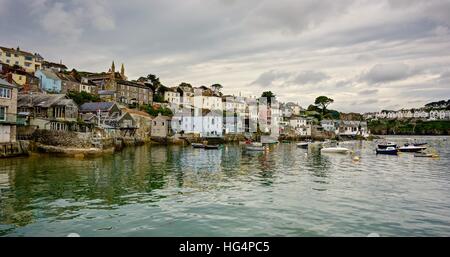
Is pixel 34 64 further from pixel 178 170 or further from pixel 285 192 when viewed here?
pixel 285 192

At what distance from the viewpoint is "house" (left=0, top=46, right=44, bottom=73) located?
9631cm

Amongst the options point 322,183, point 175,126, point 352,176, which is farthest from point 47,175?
point 175,126

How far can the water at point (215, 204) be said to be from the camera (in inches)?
593

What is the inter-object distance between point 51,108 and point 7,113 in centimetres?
1837

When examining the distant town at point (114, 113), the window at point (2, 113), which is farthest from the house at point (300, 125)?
the window at point (2, 113)

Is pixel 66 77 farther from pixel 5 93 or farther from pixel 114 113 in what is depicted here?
pixel 5 93

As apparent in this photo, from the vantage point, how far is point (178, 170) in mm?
34938

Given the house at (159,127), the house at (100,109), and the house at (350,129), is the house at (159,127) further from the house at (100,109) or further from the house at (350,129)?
the house at (350,129)

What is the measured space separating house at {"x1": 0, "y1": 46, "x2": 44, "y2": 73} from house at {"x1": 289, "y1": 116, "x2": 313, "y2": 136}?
101m

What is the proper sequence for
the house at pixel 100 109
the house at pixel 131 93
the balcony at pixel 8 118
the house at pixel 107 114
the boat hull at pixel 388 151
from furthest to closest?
the house at pixel 131 93
the house at pixel 100 109
the house at pixel 107 114
the boat hull at pixel 388 151
the balcony at pixel 8 118

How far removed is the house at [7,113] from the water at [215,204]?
33.9 ft

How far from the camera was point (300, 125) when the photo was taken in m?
154

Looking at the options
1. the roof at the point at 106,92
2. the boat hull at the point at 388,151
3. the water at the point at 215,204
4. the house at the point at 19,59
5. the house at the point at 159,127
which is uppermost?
the house at the point at 19,59

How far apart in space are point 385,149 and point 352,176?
1407 inches
